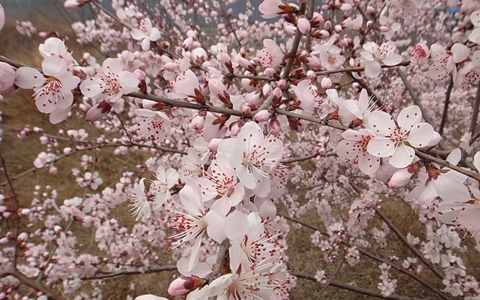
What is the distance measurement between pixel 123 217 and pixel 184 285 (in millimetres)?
5002

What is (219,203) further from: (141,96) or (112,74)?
(112,74)

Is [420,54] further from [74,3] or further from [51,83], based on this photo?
[74,3]

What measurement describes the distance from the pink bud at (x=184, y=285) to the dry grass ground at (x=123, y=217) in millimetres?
2321

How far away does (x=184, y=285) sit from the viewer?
26.1 inches

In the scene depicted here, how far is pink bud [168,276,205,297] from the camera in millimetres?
653

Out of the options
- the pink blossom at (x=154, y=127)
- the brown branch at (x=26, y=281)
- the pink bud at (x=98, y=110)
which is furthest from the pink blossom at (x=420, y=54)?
the brown branch at (x=26, y=281)


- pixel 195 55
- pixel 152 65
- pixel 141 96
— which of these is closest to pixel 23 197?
pixel 152 65

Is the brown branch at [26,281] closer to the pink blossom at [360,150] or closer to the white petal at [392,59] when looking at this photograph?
the pink blossom at [360,150]

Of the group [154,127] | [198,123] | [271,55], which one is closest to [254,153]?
[198,123]

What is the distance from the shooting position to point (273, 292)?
79cm

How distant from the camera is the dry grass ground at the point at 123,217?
3.87 m

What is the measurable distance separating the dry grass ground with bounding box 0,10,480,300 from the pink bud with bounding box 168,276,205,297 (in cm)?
232

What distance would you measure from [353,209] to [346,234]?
0.29 meters

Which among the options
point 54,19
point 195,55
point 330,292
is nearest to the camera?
point 195,55
